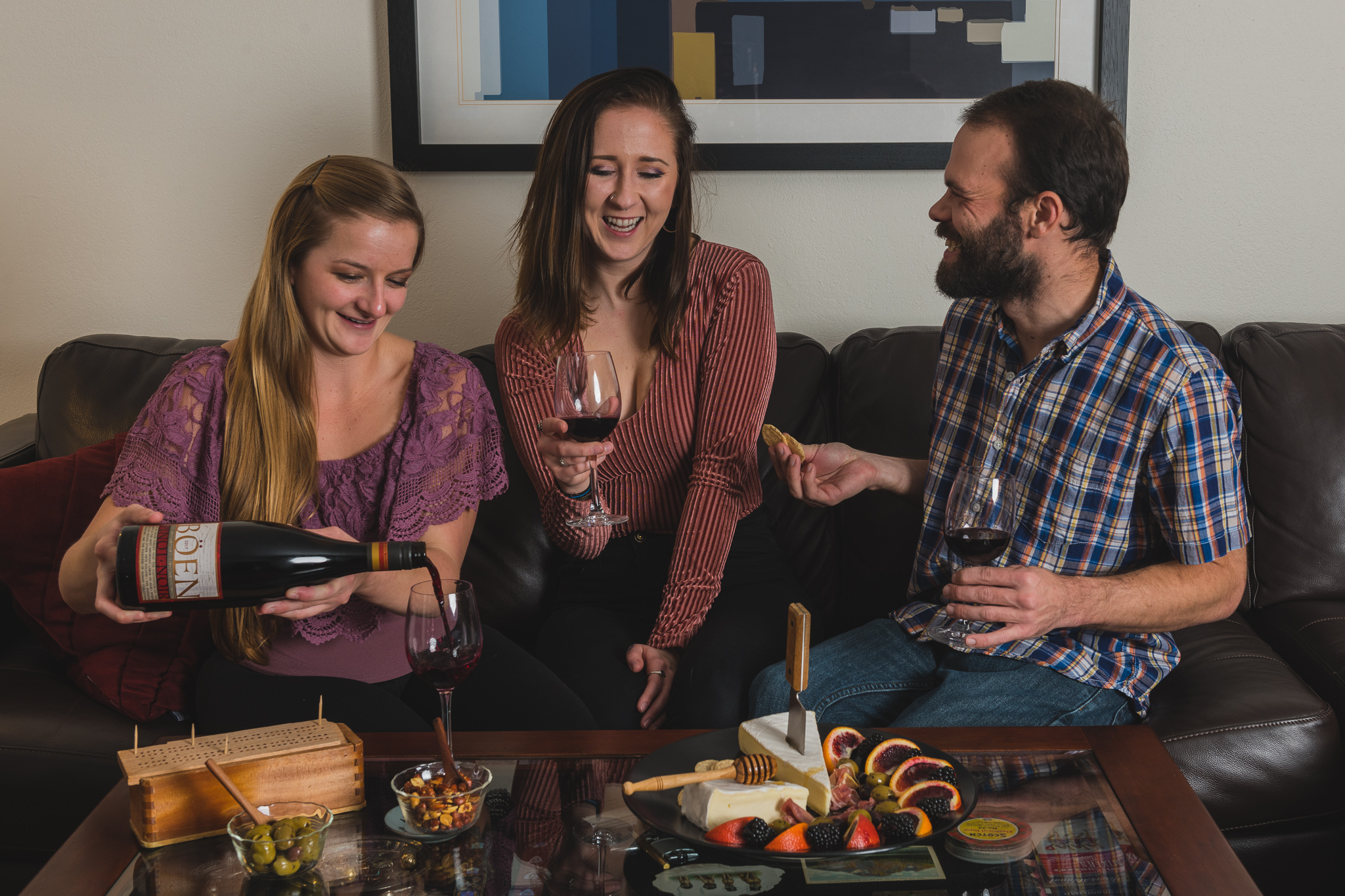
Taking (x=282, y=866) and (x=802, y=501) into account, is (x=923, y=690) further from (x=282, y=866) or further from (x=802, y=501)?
(x=282, y=866)

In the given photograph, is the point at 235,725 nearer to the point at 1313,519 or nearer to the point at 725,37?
the point at 725,37

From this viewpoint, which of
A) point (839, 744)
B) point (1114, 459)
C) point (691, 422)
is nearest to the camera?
point (839, 744)

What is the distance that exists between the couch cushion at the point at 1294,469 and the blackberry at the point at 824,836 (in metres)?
1.44

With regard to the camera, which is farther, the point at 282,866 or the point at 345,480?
the point at 345,480

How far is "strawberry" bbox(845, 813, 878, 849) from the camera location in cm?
102

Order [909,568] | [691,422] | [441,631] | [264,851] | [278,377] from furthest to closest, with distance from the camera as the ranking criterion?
[909,568] → [691,422] → [278,377] → [441,631] → [264,851]

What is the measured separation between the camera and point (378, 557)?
1.25m

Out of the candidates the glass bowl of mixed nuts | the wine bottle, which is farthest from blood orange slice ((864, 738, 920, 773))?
the wine bottle

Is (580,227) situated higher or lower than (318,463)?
higher

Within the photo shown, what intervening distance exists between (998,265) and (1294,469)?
0.93 m

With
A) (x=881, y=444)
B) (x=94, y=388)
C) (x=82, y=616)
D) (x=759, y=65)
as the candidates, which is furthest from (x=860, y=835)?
(x=94, y=388)

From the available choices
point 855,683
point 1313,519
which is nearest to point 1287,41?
point 1313,519

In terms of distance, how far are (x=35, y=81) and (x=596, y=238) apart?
1.58m

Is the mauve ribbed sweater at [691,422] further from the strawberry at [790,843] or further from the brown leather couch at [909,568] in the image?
the strawberry at [790,843]
